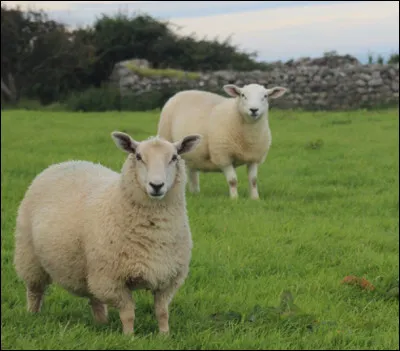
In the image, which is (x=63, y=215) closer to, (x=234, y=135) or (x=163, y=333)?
(x=163, y=333)

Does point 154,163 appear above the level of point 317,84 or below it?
above

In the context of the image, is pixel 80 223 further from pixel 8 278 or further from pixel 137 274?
pixel 8 278

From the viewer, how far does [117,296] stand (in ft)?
13.7

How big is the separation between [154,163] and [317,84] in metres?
21.6

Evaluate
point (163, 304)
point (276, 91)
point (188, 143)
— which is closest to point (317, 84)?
point (276, 91)

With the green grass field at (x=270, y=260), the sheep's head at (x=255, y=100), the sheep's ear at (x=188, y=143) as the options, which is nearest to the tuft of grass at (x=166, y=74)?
the green grass field at (x=270, y=260)

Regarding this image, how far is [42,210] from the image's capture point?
4.67 m

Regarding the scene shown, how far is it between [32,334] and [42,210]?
1044mm

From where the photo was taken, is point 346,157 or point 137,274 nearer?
point 137,274

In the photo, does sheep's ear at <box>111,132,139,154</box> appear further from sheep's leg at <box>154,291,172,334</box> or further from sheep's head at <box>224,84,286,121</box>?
sheep's head at <box>224,84,286,121</box>

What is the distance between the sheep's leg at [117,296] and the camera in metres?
4.18

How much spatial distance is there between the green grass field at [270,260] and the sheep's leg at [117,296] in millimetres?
128

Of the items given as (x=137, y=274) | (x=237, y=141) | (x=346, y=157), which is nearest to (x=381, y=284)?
(x=137, y=274)

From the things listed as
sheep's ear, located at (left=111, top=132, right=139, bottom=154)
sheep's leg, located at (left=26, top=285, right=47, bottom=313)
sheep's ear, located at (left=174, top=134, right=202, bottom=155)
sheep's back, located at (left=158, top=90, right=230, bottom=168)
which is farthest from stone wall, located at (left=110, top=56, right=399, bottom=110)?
sheep's ear, located at (left=111, top=132, right=139, bottom=154)
